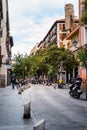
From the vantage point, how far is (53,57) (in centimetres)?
7588

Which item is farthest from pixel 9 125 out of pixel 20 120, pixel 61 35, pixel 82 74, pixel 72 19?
pixel 61 35

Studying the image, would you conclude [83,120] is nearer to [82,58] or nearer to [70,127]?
[70,127]

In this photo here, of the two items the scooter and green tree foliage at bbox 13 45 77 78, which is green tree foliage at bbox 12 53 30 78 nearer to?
green tree foliage at bbox 13 45 77 78

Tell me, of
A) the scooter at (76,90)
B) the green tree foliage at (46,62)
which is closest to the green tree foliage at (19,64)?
the green tree foliage at (46,62)

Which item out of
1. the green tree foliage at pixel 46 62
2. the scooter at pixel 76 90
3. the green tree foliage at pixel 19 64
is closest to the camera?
the scooter at pixel 76 90

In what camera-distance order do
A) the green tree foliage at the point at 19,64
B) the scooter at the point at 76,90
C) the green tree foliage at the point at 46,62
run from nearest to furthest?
the scooter at the point at 76,90
the green tree foliage at the point at 46,62
the green tree foliage at the point at 19,64

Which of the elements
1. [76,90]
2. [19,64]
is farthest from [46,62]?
[76,90]

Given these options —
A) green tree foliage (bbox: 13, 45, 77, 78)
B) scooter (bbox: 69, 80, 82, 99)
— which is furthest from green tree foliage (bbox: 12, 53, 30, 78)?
scooter (bbox: 69, 80, 82, 99)

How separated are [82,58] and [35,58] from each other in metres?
93.2

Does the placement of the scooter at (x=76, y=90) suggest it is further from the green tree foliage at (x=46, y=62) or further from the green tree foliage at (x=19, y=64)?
the green tree foliage at (x=19, y=64)

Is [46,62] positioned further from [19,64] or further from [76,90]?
[76,90]

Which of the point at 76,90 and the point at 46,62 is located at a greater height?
the point at 46,62

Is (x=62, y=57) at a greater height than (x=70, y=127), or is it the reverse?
(x=62, y=57)

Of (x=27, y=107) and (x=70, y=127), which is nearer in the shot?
(x=70, y=127)
